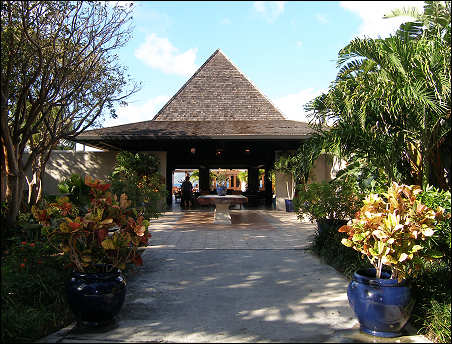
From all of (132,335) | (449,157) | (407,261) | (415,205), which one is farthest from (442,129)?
(132,335)

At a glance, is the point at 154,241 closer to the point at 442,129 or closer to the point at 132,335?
the point at 132,335

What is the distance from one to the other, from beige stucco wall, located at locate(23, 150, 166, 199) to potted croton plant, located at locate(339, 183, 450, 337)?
14.4 meters

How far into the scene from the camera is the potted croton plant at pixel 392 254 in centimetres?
364

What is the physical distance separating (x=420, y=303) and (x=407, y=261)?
542 mm

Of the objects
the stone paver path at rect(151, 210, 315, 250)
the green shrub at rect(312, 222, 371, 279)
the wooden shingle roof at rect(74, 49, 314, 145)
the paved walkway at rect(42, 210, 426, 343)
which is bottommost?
the paved walkway at rect(42, 210, 426, 343)

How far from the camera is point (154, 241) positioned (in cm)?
864

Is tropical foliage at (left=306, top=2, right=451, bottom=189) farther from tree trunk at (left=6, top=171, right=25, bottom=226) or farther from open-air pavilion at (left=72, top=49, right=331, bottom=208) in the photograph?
open-air pavilion at (left=72, top=49, right=331, bottom=208)

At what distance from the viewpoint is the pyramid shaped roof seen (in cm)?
1852

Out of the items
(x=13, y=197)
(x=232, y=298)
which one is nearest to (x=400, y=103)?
(x=232, y=298)

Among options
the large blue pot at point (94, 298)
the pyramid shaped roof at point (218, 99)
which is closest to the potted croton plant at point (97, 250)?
the large blue pot at point (94, 298)

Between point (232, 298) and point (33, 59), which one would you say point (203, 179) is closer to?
point (33, 59)

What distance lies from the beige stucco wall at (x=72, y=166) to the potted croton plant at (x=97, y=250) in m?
12.8

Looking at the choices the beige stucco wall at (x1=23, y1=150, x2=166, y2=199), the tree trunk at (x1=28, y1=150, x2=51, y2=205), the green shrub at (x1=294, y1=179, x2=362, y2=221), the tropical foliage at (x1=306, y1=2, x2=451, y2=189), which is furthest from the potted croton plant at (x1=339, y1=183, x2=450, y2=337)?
the beige stucco wall at (x1=23, y1=150, x2=166, y2=199)

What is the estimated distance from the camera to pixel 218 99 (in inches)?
759
